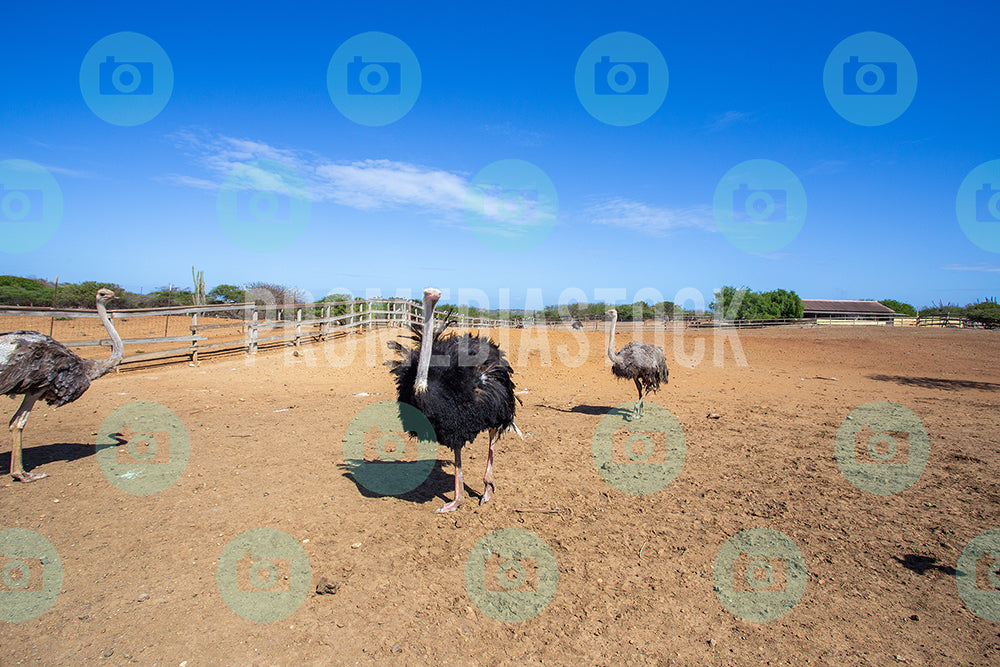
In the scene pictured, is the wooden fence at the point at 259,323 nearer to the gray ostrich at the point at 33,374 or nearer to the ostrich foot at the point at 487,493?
A: the ostrich foot at the point at 487,493

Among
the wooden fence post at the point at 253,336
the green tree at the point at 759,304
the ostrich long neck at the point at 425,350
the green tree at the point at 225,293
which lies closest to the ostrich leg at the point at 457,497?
the ostrich long neck at the point at 425,350

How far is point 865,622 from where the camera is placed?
3.12m

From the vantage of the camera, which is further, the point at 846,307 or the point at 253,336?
the point at 846,307

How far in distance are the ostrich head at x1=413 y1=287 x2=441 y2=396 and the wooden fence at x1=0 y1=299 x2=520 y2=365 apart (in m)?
1.32

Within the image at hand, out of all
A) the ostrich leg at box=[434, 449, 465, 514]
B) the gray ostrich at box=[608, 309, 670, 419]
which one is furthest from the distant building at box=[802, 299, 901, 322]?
the ostrich leg at box=[434, 449, 465, 514]

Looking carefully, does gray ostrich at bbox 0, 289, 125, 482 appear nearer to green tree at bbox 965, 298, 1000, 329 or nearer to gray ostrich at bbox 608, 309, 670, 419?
gray ostrich at bbox 608, 309, 670, 419

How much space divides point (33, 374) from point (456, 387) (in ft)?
14.4

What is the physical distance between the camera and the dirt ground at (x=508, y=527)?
290 centimetres

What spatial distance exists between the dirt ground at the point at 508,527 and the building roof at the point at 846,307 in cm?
6044

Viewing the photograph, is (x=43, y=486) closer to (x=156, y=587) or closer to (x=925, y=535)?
(x=156, y=587)

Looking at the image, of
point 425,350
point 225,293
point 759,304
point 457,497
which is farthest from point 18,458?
point 759,304

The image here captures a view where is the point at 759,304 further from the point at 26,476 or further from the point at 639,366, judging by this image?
the point at 26,476

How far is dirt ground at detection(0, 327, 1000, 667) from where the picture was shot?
290cm

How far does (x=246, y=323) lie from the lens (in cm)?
1313
